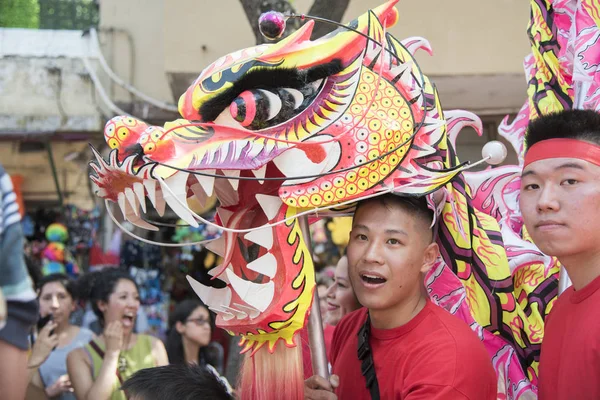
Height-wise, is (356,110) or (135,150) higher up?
(356,110)

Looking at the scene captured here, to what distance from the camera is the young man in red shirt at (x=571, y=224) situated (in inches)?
74.2

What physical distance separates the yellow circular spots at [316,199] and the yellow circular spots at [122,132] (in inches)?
18.8

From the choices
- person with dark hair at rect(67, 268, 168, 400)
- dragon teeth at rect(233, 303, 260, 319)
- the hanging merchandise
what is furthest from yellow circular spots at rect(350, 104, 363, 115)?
the hanging merchandise

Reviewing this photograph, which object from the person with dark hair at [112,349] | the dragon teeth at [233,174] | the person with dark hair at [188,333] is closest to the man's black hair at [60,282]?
the person with dark hair at [112,349]

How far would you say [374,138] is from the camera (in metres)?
1.96

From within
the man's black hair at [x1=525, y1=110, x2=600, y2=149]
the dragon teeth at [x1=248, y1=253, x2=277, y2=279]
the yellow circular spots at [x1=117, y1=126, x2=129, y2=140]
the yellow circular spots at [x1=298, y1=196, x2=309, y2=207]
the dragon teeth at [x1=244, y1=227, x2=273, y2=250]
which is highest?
the man's black hair at [x1=525, y1=110, x2=600, y2=149]

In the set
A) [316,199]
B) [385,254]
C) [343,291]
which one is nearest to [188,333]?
[343,291]

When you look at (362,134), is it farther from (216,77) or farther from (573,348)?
(573,348)

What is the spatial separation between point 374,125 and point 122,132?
0.62m

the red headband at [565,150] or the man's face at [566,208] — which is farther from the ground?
the red headband at [565,150]

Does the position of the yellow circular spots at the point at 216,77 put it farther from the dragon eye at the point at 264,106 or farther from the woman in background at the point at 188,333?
the woman in background at the point at 188,333

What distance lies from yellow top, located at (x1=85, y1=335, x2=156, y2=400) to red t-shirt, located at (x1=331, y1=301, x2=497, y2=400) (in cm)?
169

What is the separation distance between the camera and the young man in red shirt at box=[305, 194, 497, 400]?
1.96 metres

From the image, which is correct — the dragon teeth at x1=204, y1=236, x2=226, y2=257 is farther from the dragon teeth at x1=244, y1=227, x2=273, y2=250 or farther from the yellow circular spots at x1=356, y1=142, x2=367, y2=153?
the yellow circular spots at x1=356, y1=142, x2=367, y2=153
